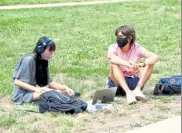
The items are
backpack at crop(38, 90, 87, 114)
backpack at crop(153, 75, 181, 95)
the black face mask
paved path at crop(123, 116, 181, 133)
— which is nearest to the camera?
paved path at crop(123, 116, 181, 133)

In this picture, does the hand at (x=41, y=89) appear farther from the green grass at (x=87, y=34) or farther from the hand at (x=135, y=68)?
the hand at (x=135, y=68)

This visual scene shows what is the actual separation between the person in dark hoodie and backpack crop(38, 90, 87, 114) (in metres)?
0.27

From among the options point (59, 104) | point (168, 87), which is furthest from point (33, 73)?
point (168, 87)

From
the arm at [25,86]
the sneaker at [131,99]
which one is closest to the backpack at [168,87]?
the sneaker at [131,99]

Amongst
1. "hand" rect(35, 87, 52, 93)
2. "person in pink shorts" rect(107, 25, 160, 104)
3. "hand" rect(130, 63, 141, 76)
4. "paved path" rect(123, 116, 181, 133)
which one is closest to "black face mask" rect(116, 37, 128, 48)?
"person in pink shorts" rect(107, 25, 160, 104)

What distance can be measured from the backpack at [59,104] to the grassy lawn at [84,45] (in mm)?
156

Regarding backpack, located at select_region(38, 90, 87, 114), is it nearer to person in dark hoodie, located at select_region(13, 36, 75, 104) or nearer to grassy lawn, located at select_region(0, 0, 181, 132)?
grassy lawn, located at select_region(0, 0, 181, 132)

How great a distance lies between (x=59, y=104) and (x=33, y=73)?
737 millimetres

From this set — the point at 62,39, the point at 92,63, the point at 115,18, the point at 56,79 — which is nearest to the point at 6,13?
the point at 115,18

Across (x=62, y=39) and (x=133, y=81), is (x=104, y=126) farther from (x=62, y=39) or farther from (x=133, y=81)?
(x=62, y=39)

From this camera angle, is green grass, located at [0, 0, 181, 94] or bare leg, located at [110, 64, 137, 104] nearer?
bare leg, located at [110, 64, 137, 104]

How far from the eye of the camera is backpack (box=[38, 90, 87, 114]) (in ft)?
24.1

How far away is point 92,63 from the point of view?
1128cm

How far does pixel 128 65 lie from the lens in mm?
8242
